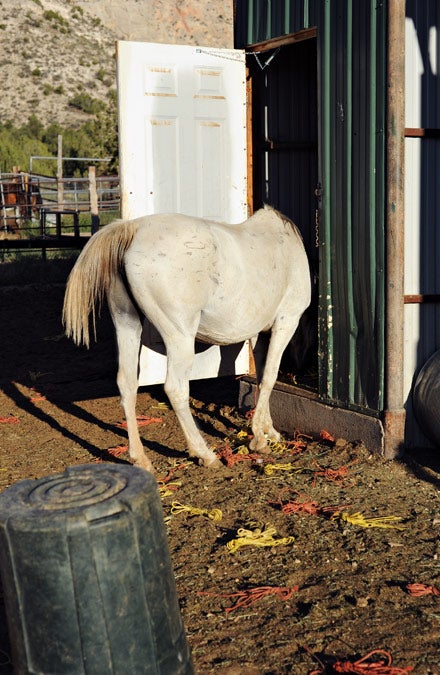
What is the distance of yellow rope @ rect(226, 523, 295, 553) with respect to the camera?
4489mm

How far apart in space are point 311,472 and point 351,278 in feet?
4.82

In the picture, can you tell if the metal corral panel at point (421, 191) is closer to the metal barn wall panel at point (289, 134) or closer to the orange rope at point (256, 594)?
the metal barn wall panel at point (289, 134)

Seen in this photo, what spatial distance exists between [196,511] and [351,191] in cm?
259

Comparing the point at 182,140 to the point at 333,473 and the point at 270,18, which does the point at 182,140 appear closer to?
the point at 270,18

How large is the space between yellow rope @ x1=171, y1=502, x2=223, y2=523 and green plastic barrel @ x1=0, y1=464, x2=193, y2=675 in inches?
77.7

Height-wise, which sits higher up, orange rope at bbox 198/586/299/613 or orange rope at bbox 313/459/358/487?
orange rope at bbox 313/459/358/487

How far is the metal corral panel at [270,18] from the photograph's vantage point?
6.29m

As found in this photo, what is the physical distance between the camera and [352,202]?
6.03 m

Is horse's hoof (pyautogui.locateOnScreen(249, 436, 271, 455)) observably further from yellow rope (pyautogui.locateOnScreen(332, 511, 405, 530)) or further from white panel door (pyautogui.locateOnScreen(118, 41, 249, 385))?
yellow rope (pyautogui.locateOnScreen(332, 511, 405, 530))

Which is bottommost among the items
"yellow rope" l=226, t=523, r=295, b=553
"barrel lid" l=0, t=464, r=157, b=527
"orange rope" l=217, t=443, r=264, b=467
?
"orange rope" l=217, t=443, r=264, b=467

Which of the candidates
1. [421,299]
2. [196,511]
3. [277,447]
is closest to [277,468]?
[277,447]

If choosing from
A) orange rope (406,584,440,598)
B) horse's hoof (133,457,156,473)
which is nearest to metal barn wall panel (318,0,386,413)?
horse's hoof (133,457,156,473)

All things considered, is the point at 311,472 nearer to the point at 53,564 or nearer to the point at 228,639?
the point at 228,639

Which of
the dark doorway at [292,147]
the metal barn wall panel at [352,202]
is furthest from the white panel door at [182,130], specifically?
the metal barn wall panel at [352,202]
